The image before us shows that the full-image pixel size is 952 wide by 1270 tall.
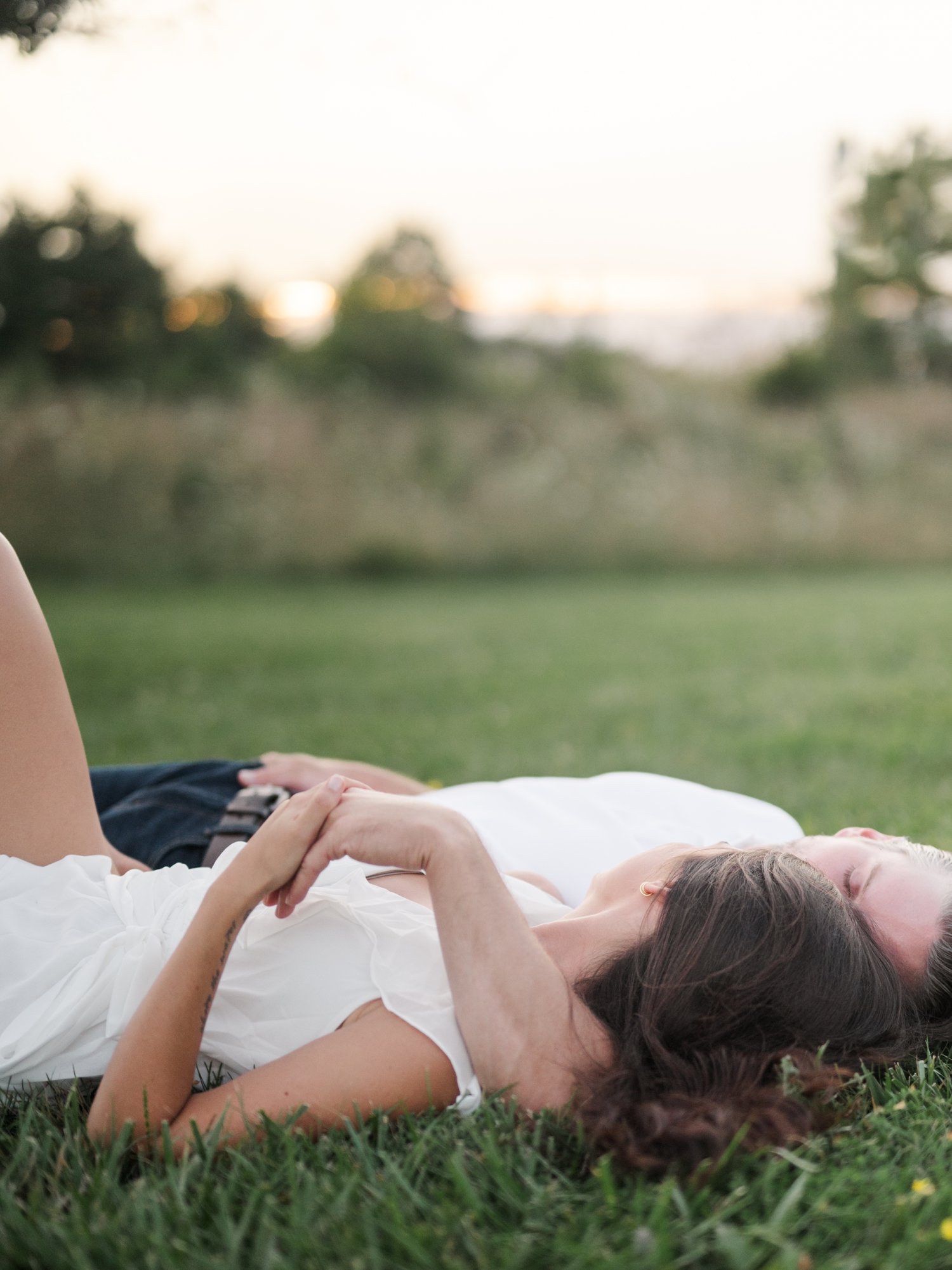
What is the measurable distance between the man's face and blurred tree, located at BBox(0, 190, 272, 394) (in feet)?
45.5

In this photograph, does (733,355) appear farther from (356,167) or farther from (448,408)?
(356,167)

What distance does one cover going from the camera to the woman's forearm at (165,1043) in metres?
1.44

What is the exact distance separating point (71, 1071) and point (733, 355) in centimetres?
1949

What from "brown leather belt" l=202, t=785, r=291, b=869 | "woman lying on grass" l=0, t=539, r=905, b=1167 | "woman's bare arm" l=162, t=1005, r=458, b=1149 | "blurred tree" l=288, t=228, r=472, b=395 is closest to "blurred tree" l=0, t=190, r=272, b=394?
"blurred tree" l=288, t=228, r=472, b=395

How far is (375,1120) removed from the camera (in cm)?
150

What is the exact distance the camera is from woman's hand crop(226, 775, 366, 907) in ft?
4.92

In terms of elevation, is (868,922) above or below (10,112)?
below

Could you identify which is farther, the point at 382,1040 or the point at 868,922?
the point at 868,922

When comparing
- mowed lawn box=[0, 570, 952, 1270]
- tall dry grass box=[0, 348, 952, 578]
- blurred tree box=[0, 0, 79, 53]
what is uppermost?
blurred tree box=[0, 0, 79, 53]

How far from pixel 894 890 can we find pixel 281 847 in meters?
1.17

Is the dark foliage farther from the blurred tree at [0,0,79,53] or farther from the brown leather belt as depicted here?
the brown leather belt

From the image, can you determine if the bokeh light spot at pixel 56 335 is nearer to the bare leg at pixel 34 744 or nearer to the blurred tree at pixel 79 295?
the blurred tree at pixel 79 295

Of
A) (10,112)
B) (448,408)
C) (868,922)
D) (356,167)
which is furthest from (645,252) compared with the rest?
(868,922)

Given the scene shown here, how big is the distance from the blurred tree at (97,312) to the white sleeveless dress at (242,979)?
44.2 ft
